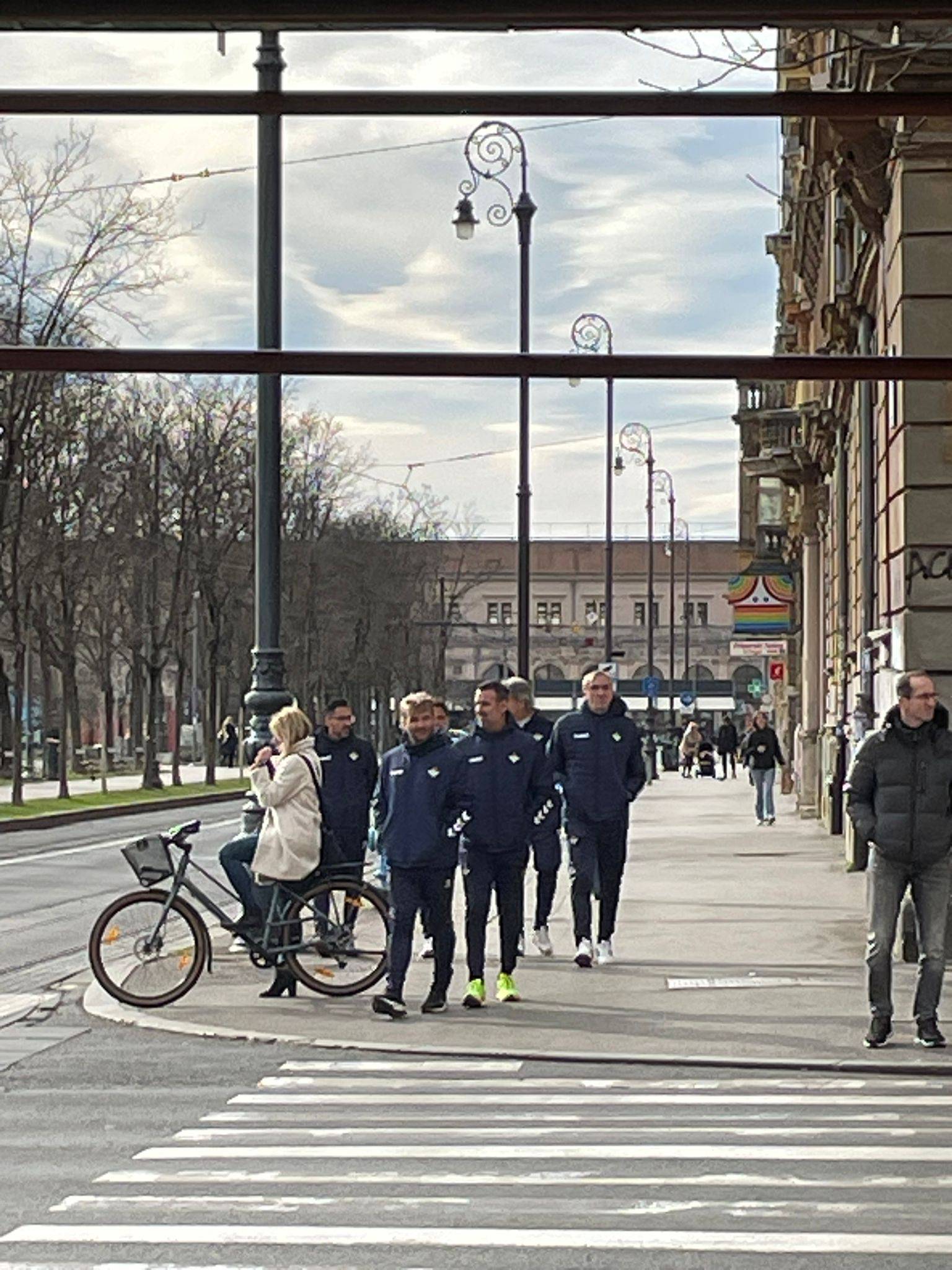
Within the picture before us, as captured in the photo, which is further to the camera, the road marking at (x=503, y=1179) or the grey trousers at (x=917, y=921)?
the grey trousers at (x=917, y=921)

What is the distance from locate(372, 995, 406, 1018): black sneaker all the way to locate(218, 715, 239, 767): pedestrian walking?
63.2 meters

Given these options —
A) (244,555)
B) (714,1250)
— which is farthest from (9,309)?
(714,1250)

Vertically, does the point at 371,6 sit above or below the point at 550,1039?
above

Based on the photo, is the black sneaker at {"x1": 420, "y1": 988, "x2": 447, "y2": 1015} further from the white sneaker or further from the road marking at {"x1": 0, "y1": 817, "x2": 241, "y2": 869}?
the road marking at {"x1": 0, "y1": 817, "x2": 241, "y2": 869}

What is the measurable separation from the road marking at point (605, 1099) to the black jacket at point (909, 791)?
6.12 ft

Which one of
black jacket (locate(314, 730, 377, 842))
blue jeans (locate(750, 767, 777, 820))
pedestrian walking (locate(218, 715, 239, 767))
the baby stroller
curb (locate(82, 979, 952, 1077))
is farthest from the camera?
pedestrian walking (locate(218, 715, 239, 767))

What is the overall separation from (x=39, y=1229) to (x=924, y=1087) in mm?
4945

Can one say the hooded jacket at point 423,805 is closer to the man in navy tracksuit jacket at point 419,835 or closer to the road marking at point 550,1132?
the man in navy tracksuit jacket at point 419,835

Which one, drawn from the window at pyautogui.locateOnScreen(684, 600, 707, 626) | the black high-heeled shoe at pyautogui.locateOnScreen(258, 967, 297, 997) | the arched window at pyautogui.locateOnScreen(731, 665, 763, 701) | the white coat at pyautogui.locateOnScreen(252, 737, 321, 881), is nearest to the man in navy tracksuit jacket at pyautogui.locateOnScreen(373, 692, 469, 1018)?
the white coat at pyautogui.locateOnScreen(252, 737, 321, 881)

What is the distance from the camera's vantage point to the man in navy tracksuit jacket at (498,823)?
14.4 m

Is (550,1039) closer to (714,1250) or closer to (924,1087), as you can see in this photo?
(924,1087)

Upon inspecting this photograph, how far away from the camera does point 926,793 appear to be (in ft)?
41.9

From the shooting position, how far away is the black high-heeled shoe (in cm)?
1489

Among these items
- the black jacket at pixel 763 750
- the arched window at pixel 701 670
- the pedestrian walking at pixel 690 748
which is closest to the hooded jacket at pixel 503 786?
the black jacket at pixel 763 750
